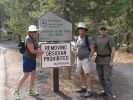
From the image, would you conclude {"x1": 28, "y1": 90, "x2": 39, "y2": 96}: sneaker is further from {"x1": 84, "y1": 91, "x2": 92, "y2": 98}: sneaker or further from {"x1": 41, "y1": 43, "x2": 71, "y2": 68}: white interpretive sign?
{"x1": 84, "y1": 91, "x2": 92, "y2": 98}: sneaker

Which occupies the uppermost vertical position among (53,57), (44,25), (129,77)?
(44,25)

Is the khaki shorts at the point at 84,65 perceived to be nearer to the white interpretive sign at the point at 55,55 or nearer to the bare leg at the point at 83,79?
the bare leg at the point at 83,79

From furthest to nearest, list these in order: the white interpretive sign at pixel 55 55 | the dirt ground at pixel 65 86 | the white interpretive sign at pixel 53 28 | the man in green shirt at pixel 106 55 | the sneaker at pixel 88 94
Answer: the white interpretive sign at pixel 53 28 → the white interpretive sign at pixel 55 55 → the dirt ground at pixel 65 86 → the sneaker at pixel 88 94 → the man in green shirt at pixel 106 55

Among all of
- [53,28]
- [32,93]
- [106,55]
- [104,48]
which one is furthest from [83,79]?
[53,28]

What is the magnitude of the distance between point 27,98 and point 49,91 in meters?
0.93

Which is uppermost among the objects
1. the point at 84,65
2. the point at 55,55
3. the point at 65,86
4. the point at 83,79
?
the point at 55,55

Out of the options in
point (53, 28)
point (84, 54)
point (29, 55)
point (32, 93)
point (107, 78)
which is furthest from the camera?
point (53, 28)

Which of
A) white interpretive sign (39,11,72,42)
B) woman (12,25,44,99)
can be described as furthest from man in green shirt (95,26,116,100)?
woman (12,25,44,99)

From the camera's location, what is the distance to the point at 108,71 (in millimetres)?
8633

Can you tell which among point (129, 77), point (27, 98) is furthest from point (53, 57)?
point (129, 77)

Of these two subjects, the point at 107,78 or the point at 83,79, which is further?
the point at 83,79

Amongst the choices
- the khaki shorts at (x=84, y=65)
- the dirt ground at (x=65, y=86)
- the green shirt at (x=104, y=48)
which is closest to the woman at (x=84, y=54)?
the khaki shorts at (x=84, y=65)

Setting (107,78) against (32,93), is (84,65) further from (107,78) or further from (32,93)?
(32,93)

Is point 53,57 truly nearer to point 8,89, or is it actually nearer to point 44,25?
point 44,25
